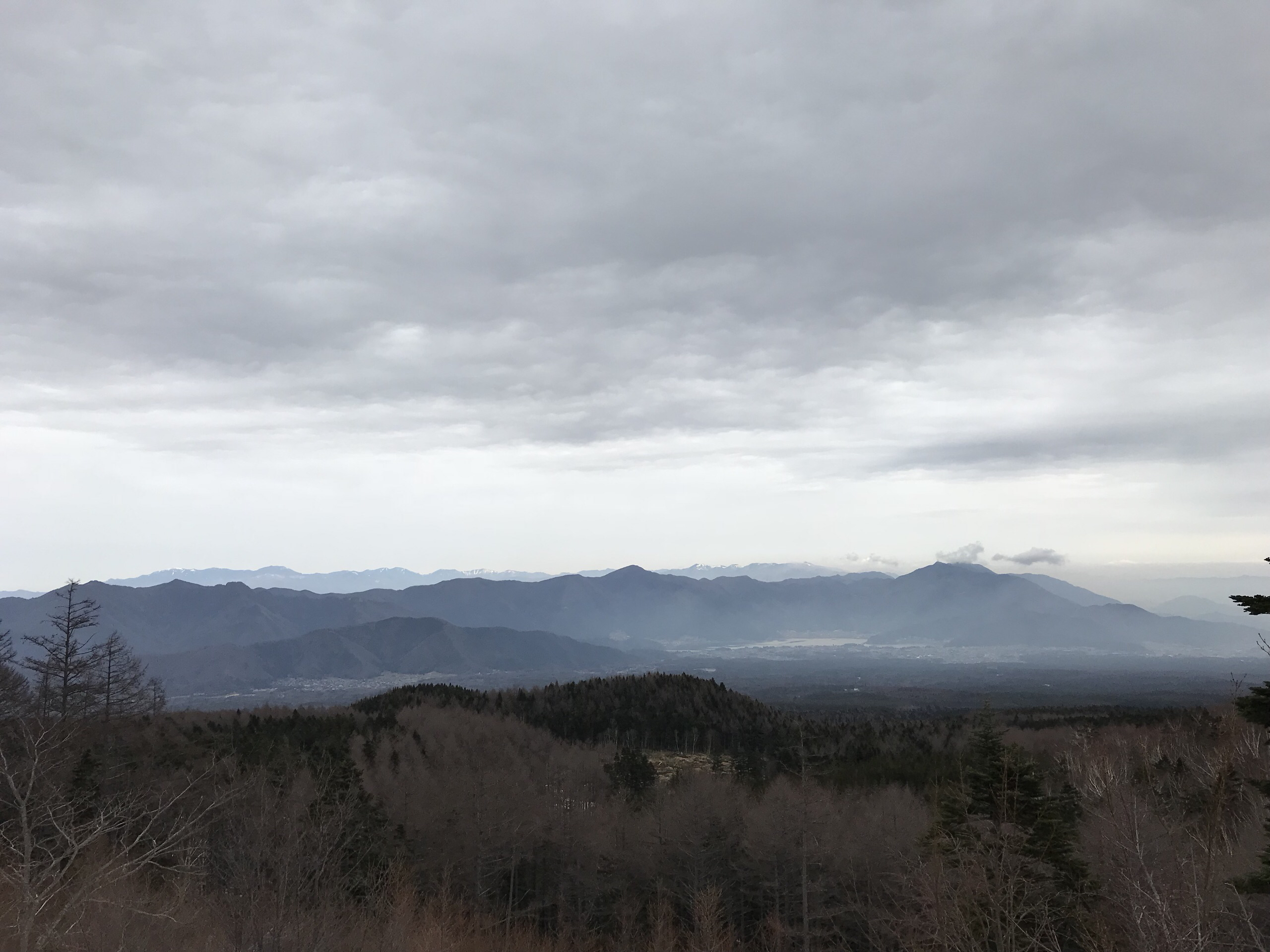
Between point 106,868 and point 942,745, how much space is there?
11393cm

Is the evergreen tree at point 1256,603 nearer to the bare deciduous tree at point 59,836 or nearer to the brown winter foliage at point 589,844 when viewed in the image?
the brown winter foliage at point 589,844

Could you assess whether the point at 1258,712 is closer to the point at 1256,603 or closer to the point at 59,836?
the point at 1256,603

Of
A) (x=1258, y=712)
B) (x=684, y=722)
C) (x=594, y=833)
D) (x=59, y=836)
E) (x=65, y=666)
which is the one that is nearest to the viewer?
(x=59, y=836)

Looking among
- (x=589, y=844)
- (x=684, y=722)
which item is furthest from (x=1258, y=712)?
(x=684, y=722)

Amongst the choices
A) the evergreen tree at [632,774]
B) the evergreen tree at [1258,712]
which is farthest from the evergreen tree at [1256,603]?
the evergreen tree at [632,774]

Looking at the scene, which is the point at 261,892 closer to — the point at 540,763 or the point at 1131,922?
the point at 1131,922

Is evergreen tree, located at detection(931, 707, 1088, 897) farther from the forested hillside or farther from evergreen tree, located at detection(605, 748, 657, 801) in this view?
the forested hillside

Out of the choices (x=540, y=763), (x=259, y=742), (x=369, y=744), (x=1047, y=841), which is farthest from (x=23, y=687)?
(x=1047, y=841)

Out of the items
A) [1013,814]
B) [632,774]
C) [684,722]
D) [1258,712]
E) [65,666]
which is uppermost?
[1258,712]

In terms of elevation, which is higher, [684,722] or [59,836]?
[59,836]

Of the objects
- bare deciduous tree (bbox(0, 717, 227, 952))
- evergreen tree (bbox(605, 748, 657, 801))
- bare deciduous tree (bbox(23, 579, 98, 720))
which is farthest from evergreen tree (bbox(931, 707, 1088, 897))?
evergreen tree (bbox(605, 748, 657, 801))

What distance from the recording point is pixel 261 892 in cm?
1791

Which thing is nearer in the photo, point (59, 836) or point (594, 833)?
point (59, 836)

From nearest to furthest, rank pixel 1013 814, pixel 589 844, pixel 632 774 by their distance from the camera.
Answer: pixel 1013 814, pixel 589 844, pixel 632 774
